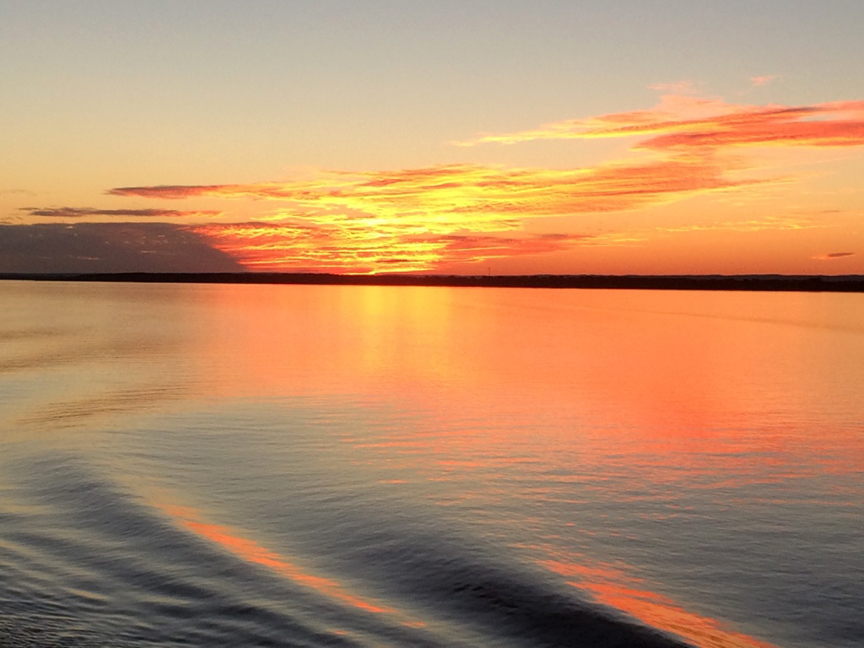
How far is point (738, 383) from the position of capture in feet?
95.0

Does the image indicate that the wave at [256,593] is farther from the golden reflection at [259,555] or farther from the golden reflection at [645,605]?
the golden reflection at [645,605]

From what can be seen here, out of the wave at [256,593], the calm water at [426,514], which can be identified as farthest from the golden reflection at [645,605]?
the wave at [256,593]

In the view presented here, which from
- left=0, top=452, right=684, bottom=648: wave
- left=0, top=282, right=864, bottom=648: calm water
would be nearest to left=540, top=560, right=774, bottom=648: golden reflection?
left=0, top=282, right=864, bottom=648: calm water

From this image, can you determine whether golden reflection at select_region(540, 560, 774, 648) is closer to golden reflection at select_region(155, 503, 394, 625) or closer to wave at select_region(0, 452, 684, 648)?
wave at select_region(0, 452, 684, 648)

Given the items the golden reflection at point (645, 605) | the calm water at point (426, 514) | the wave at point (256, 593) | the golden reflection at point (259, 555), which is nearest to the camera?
the wave at point (256, 593)

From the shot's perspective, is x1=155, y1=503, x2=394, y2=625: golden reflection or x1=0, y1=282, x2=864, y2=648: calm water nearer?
x1=0, y1=282, x2=864, y2=648: calm water

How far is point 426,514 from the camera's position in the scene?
1155cm

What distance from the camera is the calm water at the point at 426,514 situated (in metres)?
7.71

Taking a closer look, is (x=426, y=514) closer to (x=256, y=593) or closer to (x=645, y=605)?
(x=256, y=593)

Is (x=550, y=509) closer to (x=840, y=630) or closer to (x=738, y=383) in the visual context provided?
(x=840, y=630)

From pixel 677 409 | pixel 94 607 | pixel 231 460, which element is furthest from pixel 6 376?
pixel 94 607

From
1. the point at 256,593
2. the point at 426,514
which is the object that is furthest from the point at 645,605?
the point at 426,514

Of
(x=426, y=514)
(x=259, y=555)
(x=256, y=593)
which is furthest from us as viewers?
(x=426, y=514)

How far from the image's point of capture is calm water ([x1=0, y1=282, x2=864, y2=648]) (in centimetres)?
771
